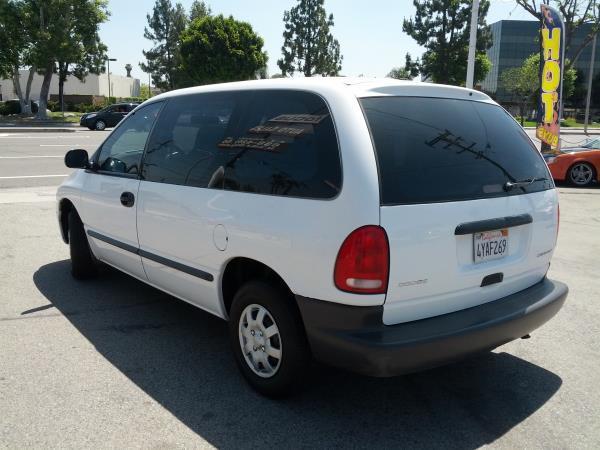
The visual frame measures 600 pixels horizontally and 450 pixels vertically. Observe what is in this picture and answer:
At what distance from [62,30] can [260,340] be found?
116 ft

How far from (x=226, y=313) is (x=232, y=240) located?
1.94ft

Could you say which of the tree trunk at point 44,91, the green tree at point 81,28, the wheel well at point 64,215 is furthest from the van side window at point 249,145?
the tree trunk at point 44,91

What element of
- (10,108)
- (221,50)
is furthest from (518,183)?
(221,50)

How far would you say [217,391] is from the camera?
10.6 ft

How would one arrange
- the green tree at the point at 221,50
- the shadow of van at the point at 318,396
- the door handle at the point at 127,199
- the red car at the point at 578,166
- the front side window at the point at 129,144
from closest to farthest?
the shadow of van at the point at 318,396 < the door handle at the point at 127,199 < the front side window at the point at 129,144 < the red car at the point at 578,166 < the green tree at the point at 221,50

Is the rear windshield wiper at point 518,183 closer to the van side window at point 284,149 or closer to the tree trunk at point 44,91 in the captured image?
the van side window at point 284,149

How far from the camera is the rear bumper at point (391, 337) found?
2549mm

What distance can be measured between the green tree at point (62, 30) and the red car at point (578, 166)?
2996cm

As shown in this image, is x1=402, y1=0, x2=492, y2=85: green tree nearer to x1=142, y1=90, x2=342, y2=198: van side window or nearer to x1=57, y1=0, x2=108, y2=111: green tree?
x1=57, y1=0, x2=108, y2=111: green tree

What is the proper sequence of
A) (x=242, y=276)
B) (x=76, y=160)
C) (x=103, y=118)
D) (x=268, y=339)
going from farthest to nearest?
(x=103, y=118) < (x=76, y=160) < (x=242, y=276) < (x=268, y=339)

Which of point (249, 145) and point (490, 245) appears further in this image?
point (249, 145)

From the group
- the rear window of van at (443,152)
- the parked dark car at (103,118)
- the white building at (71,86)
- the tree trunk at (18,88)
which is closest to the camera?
the rear window of van at (443,152)

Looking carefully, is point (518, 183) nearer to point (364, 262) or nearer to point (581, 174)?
point (364, 262)

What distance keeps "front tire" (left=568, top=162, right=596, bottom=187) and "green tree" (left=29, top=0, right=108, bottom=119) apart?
30.3 meters
